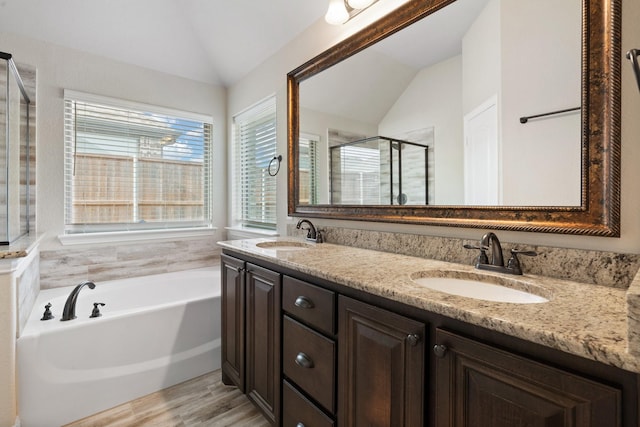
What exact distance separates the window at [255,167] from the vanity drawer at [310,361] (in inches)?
55.8

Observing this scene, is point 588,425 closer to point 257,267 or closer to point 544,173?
point 544,173

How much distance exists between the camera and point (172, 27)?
2.65 m

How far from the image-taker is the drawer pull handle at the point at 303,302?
1199 millimetres

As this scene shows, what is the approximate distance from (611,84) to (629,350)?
81cm

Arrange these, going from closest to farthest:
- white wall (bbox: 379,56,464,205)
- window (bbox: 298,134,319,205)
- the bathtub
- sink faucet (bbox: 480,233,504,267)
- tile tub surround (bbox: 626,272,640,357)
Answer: tile tub surround (bbox: 626,272,640,357) < sink faucet (bbox: 480,233,504,267) < white wall (bbox: 379,56,464,205) < the bathtub < window (bbox: 298,134,319,205)

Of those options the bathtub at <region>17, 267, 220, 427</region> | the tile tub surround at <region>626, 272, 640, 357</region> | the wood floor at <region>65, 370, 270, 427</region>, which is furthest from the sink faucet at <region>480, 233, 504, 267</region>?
the bathtub at <region>17, 267, 220, 427</region>

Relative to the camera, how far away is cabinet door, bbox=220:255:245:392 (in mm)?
1722

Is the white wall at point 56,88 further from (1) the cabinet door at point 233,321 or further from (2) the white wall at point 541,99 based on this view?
(2) the white wall at point 541,99

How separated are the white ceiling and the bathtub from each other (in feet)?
6.53

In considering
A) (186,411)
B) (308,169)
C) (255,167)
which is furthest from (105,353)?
(255,167)

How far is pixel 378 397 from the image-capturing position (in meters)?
0.94

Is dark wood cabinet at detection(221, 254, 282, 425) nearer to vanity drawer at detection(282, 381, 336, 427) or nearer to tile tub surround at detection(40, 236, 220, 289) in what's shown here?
vanity drawer at detection(282, 381, 336, 427)

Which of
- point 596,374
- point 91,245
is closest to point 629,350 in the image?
point 596,374

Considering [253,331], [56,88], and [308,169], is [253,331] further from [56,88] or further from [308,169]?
[56,88]
